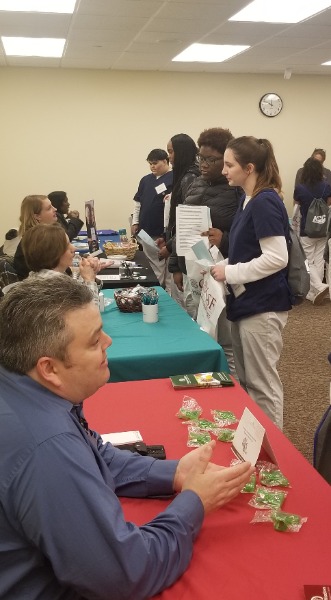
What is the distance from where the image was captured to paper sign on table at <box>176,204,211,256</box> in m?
2.83

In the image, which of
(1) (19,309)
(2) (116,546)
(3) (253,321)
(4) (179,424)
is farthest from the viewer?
(3) (253,321)

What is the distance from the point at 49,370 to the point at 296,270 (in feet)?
5.20

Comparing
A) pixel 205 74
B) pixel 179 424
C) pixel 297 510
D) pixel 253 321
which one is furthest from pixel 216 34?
pixel 297 510

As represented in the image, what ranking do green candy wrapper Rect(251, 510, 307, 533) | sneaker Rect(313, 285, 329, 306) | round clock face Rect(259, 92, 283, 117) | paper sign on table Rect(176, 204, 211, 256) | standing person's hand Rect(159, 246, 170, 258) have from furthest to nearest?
round clock face Rect(259, 92, 283, 117) → sneaker Rect(313, 285, 329, 306) → standing person's hand Rect(159, 246, 170, 258) → paper sign on table Rect(176, 204, 211, 256) → green candy wrapper Rect(251, 510, 307, 533)

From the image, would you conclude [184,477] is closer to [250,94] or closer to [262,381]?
[262,381]

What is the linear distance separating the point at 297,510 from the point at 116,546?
0.46 metres

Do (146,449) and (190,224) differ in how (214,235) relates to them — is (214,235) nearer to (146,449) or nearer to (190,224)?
(190,224)

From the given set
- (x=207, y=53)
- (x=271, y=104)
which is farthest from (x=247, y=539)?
(x=271, y=104)

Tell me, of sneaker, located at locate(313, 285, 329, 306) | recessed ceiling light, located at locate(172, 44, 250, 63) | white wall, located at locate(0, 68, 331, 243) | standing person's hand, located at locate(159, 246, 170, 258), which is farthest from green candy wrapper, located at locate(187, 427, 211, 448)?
white wall, located at locate(0, 68, 331, 243)

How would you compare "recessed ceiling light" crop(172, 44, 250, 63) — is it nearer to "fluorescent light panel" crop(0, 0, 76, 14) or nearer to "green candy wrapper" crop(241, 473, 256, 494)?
"fluorescent light panel" crop(0, 0, 76, 14)

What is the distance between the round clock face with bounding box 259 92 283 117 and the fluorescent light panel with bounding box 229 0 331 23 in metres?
3.04

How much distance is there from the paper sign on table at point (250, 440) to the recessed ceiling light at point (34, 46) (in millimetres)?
5118

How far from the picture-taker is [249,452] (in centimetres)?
127

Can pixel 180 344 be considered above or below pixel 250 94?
below
